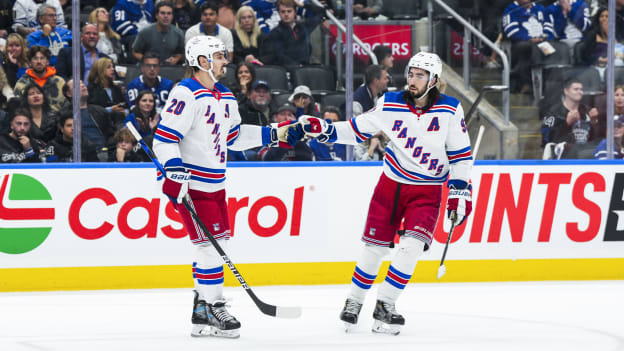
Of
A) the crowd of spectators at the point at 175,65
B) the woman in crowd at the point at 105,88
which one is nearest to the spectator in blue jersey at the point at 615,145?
the crowd of spectators at the point at 175,65

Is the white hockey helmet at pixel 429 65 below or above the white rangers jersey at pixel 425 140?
above

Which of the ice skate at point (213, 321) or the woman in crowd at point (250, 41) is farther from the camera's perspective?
the woman in crowd at point (250, 41)

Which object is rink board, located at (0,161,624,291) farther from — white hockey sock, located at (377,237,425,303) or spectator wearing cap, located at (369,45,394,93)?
white hockey sock, located at (377,237,425,303)

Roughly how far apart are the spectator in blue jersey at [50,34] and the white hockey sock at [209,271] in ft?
7.82

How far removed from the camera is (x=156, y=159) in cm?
445

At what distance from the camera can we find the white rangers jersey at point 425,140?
182 inches

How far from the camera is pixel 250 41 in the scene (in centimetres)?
675

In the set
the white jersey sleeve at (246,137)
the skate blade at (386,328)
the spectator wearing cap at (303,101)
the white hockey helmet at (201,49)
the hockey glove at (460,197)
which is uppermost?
the white hockey helmet at (201,49)

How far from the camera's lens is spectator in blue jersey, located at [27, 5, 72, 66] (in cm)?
627

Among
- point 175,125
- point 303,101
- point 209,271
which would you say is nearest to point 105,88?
point 303,101

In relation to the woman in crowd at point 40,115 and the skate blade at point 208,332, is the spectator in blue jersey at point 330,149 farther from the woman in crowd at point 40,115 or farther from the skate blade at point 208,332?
the skate blade at point 208,332

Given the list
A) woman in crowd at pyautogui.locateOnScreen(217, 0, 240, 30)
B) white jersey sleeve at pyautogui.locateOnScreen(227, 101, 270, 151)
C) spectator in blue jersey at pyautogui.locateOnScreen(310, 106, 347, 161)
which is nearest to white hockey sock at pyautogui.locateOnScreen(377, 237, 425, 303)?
white jersey sleeve at pyautogui.locateOnScreen(227, 101, 270, 151)

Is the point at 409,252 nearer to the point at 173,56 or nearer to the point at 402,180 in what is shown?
the point at 402,180

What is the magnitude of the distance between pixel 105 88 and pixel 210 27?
0.88 metres
